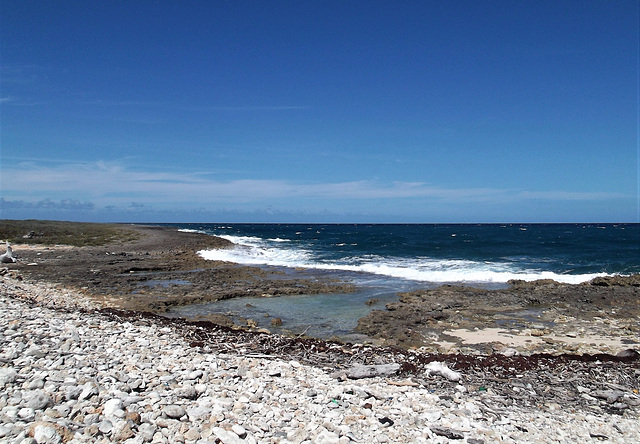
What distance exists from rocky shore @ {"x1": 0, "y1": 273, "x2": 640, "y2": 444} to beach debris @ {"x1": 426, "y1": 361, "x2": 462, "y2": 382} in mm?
35

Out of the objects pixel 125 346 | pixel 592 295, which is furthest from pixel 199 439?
pixel 592 295

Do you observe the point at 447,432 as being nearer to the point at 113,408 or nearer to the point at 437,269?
the point at 113,408

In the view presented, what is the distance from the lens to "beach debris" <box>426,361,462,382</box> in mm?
7309

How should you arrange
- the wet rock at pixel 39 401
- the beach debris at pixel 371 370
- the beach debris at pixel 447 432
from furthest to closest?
the beach debris at pixel 371 370
the beach debris at pixel 447 432
the wet rock at pixel 39 401

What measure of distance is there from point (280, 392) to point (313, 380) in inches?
31.0

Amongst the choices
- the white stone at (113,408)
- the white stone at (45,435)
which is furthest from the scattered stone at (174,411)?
the white stone at (45,435)

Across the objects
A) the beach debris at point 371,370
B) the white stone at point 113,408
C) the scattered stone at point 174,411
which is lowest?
the beach debris at point 371,370

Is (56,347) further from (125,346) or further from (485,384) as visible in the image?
(485,384)

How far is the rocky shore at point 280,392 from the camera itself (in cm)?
509

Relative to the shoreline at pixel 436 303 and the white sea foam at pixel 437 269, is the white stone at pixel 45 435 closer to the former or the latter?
the shoreline at pixel 436 303

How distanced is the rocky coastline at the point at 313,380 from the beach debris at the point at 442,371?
1.0 inches

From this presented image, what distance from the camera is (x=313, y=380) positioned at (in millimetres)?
6902

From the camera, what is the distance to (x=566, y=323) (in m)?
12.4

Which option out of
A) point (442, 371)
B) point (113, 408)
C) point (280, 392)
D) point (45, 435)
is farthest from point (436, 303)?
point (45, 435)
